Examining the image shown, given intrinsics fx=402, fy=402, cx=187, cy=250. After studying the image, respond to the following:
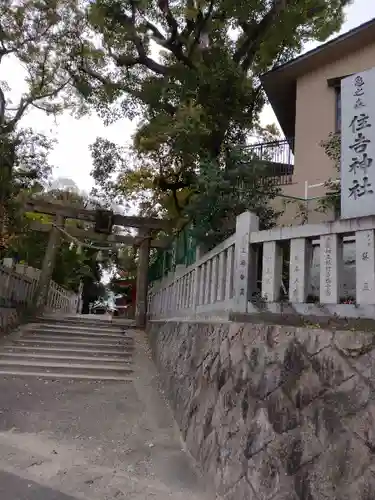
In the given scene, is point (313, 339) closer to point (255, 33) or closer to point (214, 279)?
point (214, 279)

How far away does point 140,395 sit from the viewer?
6.42m

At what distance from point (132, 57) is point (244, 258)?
1123 cm

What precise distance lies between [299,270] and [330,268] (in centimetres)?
31

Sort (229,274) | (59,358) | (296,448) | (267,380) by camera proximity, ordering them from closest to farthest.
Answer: (296,448) < (267,380) < (229,274) < (59,358)

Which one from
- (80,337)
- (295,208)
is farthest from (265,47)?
(80,337)

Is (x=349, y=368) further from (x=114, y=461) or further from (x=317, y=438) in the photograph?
(x=114, y=461)

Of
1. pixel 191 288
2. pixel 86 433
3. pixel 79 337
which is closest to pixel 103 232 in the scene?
pixel 79 337

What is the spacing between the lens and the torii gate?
1361cm

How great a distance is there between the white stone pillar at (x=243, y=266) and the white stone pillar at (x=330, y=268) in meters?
0.94

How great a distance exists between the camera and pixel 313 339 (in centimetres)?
278

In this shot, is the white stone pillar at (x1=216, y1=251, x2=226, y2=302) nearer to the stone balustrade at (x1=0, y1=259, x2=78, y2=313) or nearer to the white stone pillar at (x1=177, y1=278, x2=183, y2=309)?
the white stone pillar at (x1=177, y1=278, x2=183, y2=309)

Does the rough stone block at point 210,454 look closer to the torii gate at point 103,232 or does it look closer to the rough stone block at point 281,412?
the rough stone block at point 281,412

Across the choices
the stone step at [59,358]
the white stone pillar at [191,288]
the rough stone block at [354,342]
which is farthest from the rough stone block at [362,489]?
the stone step at [59,358]

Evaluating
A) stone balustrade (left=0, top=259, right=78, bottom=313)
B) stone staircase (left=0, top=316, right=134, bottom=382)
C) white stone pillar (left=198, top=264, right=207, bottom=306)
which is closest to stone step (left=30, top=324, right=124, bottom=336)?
stone staircase (left=0, top=316, right=134, bottom=382)
